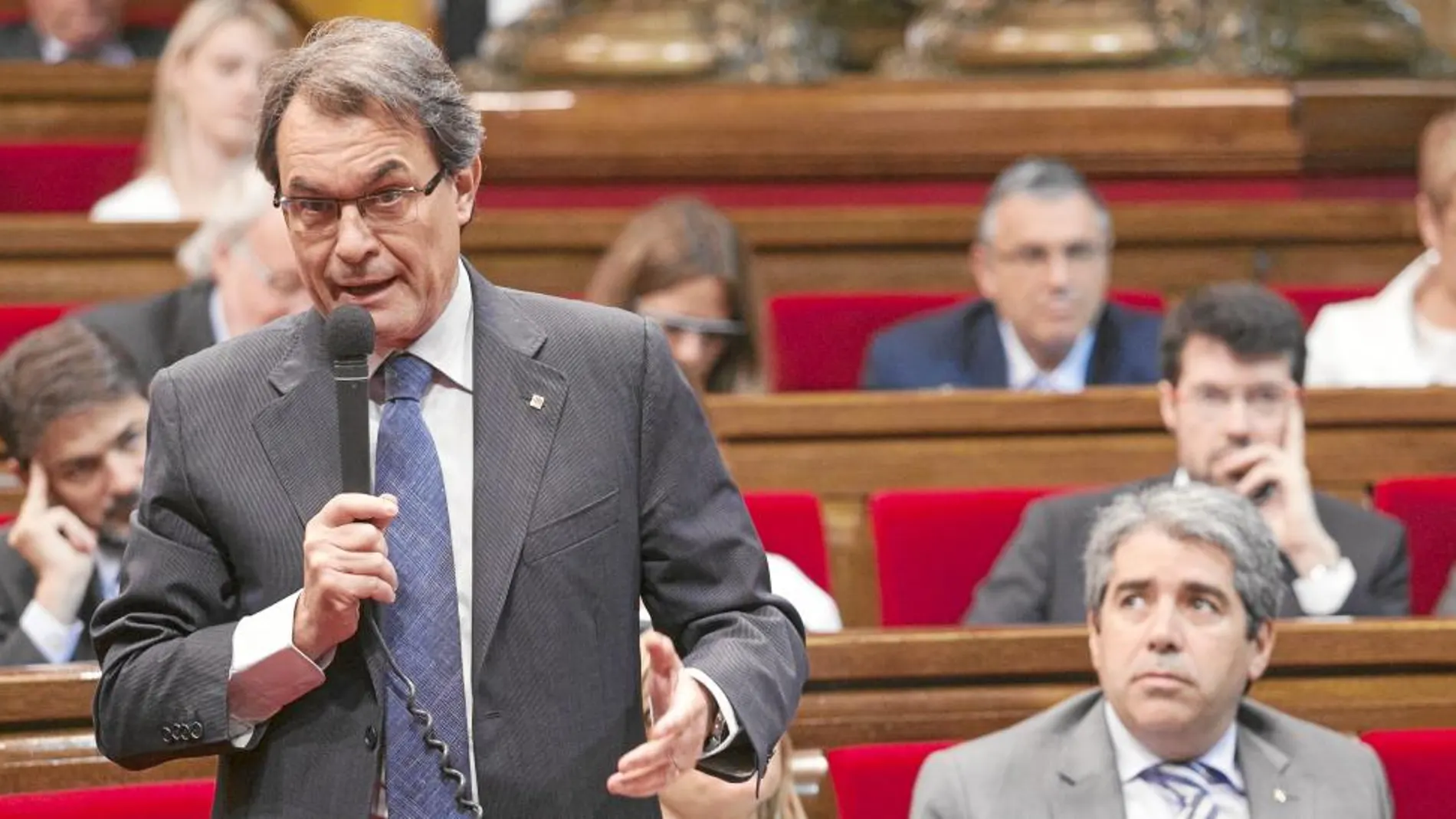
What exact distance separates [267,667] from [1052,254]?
1881mm

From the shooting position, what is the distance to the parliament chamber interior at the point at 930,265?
192cm

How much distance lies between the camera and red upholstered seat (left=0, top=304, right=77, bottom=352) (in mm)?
2715

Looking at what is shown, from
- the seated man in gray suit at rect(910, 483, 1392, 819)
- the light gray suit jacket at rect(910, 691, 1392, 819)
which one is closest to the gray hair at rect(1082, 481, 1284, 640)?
the seated man in gray suit at rect(910, 483, 1392, 819)

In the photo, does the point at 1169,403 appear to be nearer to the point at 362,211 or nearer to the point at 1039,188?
the point at 1039,188

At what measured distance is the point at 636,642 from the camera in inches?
45.1

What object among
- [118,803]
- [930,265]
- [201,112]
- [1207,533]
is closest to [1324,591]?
[1207,533]

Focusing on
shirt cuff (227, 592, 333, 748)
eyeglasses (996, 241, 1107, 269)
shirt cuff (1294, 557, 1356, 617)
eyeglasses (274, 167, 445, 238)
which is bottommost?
shirt cuff (1294, 557, 1356, 617)

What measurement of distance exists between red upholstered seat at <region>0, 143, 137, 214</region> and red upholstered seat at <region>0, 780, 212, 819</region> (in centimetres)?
199

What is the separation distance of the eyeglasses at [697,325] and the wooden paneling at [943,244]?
60 cm

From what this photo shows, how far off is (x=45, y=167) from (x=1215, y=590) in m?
2.17

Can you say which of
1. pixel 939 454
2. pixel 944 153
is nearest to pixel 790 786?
pixel 939 454

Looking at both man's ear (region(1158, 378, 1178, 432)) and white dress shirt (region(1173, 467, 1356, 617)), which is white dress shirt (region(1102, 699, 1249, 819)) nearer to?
white dress shirt (region(1173, 467, 1356, 617))

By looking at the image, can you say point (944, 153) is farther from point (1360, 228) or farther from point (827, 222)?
point (1360, 228)

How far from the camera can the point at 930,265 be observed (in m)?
3.28
